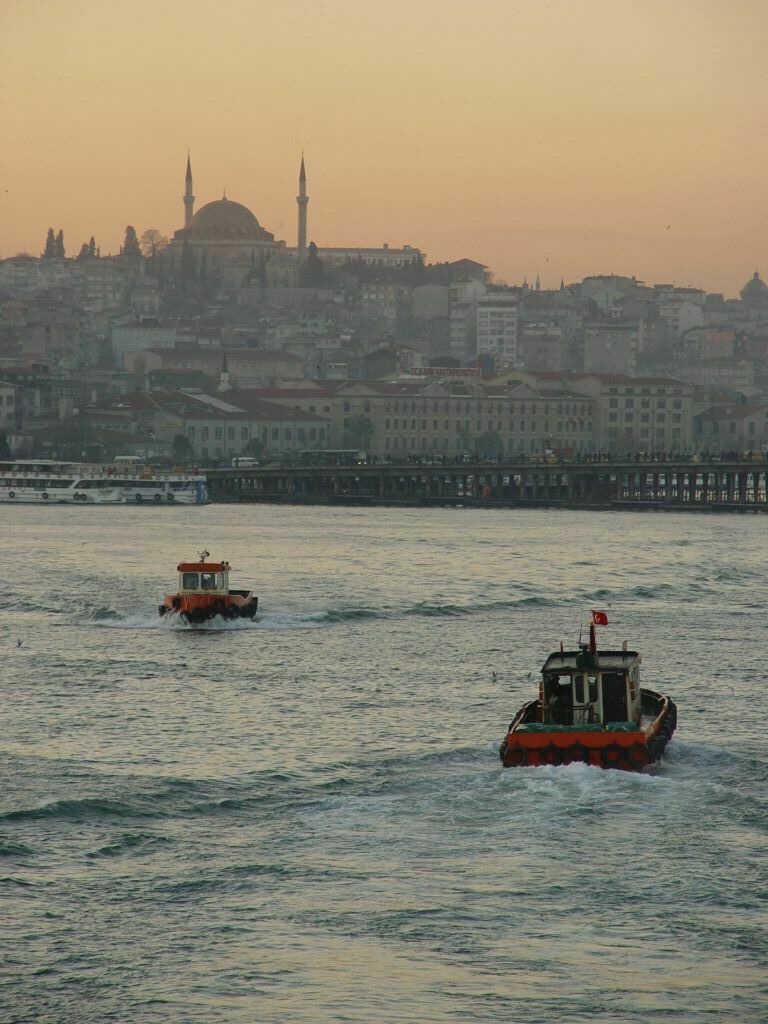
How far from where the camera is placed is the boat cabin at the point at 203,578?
47688mm

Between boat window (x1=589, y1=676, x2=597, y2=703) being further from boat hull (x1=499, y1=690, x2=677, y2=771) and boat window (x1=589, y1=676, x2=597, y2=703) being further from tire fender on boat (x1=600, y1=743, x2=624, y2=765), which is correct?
tire fender on boat (x1=600, y1=743, x2=624, y2=765)

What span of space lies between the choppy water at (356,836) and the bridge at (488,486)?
74.5 m

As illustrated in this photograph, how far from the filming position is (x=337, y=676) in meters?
39.0

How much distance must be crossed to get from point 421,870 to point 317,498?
10263 cm

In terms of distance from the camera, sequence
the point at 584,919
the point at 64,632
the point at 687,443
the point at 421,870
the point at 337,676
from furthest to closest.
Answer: the point at 687,443
the point at 64,632
the point at 337,676
the point at 421,870
the point at 584,919

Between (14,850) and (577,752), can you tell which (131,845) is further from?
(577,752)

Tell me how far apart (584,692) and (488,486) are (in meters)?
101

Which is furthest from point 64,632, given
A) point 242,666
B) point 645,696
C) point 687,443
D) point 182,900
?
point 687,443

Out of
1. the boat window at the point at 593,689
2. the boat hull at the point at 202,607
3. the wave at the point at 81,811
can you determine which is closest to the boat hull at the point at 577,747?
the boat window at the point at 593,689


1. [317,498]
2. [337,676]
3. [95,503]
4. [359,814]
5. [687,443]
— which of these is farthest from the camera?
[687,443]

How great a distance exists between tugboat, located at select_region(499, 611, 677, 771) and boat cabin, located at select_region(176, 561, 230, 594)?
18.4 m

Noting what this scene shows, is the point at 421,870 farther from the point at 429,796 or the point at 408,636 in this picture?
the point at 408,636

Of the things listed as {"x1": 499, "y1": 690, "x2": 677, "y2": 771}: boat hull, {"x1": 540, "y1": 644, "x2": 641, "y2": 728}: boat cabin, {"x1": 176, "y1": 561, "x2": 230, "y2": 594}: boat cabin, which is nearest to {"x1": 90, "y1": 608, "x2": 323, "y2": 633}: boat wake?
{"x1": 176, "y1": 561, "x2": 230, "y2": 594}: boat cabin

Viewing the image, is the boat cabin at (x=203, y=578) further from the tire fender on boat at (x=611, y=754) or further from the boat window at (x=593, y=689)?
the tire fender on boat at (x=611, y=754)
